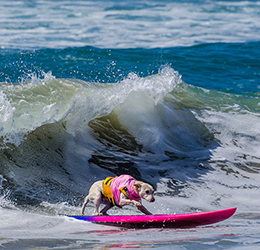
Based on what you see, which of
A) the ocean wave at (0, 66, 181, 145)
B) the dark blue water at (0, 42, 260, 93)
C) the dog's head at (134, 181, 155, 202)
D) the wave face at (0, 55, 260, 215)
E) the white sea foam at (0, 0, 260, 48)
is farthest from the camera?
the white sea foam at (0, 0, 260, 48)

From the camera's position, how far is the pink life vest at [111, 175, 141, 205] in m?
3.08

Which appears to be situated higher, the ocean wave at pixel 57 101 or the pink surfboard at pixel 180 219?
the ocean wave at pixel 57 101

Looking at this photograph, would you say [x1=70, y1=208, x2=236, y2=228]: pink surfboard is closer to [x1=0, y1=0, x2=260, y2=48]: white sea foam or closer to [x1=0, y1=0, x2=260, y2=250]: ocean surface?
[x1=0, y1=0, x2=260, y2=250]: ocean surface

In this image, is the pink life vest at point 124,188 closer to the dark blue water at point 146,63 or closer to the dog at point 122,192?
the dog at point 122,192

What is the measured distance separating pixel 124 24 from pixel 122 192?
12.9m

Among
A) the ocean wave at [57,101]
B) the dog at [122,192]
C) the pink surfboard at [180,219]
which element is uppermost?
the ocean wave at [57,101]

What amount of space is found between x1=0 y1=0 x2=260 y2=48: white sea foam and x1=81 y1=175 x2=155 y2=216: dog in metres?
8.01

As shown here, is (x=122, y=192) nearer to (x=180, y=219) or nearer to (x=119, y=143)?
(x=180, y=219)

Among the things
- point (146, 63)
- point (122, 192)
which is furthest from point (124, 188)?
point (146, 63)

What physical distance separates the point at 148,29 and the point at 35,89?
32.7 ft

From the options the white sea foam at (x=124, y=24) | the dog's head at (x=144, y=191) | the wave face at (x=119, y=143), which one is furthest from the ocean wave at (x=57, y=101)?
the white sea foam at (x=124, y=24)

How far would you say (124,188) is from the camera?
3.12 metres

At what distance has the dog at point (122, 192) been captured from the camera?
303 cm

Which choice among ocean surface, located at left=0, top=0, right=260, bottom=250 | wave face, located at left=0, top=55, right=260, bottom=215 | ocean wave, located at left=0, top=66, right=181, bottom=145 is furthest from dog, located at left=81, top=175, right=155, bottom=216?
ocean wave, located at left=0, top=66, right=181, bottom=145
